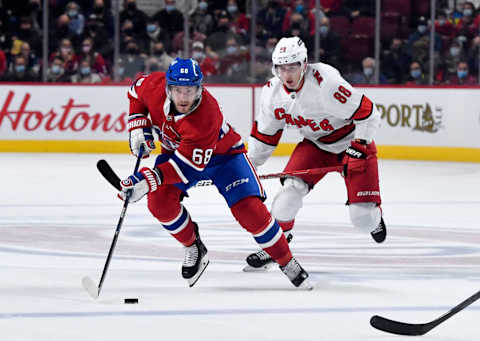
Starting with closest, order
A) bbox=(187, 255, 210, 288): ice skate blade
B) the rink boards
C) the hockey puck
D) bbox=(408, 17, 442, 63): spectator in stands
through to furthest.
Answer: the hockey puck → bbox=(187, 255, 210, 288): ice skate blade → bbox=(408, 17, 442, 63): spectator in stands → the rink boards

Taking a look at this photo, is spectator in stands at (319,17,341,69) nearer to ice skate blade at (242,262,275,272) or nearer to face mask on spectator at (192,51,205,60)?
face mask on spectator at (192,51,205,60)

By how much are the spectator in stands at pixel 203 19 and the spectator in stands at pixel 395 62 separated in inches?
79.8

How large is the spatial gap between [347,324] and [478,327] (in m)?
0.45

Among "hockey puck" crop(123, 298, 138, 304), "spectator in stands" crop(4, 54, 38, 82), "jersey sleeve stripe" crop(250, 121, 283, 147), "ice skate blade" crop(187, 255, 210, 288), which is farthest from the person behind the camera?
"spectator in stands" crop(4, 54, 38, 82)

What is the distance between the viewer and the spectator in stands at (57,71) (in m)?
12.0

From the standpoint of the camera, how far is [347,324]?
12.1 ft

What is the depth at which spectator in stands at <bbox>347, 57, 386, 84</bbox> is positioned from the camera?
11664 mm

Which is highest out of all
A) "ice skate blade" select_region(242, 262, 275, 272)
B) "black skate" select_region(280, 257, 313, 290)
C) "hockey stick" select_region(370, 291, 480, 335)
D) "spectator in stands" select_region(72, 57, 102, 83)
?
"hockey stick" select_region(370, 291, 480, 335)

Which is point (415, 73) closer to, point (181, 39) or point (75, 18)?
point (181, 39)

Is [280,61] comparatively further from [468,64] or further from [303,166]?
[468,64]

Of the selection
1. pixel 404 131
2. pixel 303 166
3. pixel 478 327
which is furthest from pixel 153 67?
pixel 478 327

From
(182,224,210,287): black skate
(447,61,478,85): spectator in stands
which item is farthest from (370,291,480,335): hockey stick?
(447,61,478,85): spectator in stands

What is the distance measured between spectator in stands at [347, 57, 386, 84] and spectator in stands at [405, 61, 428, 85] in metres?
0.30

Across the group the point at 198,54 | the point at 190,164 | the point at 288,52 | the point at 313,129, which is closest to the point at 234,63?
the point at 198,54
